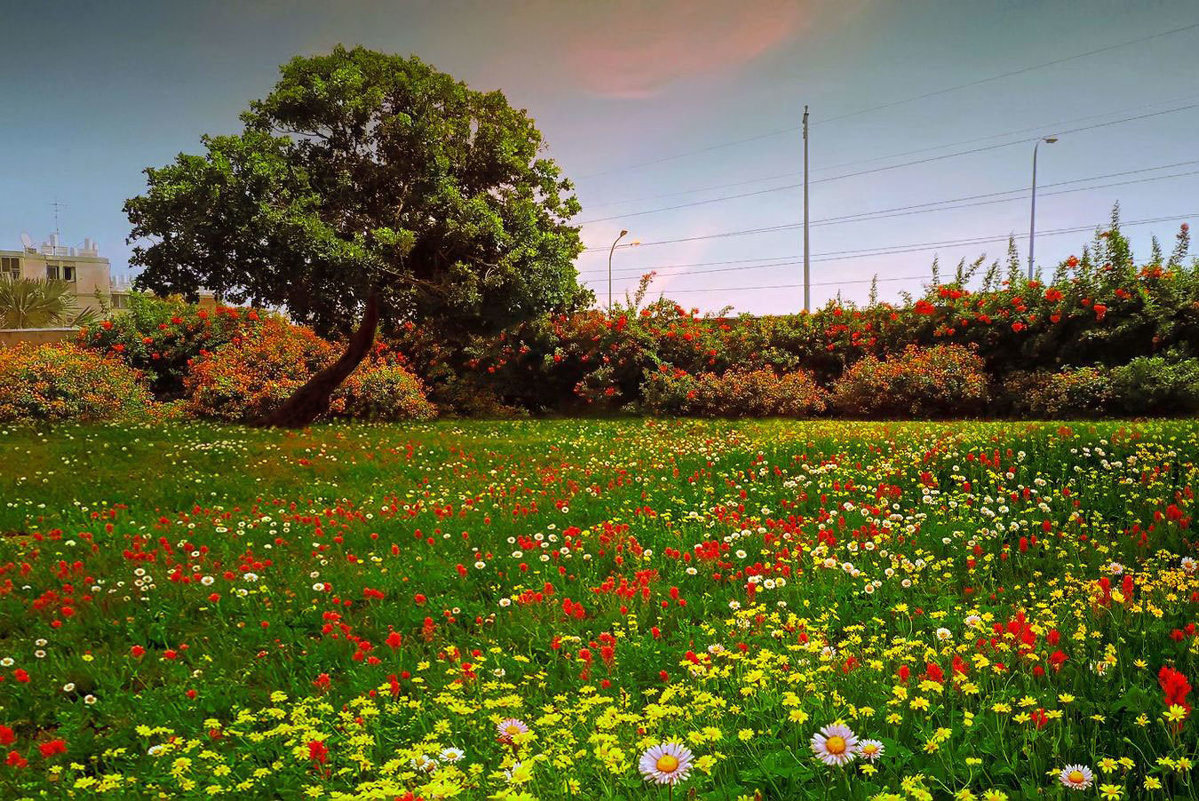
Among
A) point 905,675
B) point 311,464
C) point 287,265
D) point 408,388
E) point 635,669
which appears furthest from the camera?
point 408,388

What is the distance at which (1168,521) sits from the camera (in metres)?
5.65

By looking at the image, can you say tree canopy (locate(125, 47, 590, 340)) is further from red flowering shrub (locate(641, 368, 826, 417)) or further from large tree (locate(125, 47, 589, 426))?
red flowering shrub (locate(641, 368, 826, 417))

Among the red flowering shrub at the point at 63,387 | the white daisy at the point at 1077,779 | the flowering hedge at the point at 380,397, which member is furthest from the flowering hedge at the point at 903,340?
the white daisy at the point at 1077,779

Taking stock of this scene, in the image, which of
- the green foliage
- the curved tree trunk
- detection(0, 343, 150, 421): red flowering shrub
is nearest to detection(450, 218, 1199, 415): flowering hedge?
the green foliage

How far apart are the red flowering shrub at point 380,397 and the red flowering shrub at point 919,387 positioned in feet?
32.2

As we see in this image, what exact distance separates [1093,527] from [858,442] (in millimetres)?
3726

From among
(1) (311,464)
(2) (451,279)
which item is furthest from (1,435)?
(2) (451,279)

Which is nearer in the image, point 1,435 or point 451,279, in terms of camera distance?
point 1,435

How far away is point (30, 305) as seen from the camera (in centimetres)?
3603

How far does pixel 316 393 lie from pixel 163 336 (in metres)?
6.16

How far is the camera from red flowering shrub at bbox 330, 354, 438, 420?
16.4 meters

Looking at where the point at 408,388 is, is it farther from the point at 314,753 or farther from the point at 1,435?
the point at 314,753

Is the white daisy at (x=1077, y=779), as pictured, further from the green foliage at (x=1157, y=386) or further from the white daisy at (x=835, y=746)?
the green foliage at (x=1157, y=386)

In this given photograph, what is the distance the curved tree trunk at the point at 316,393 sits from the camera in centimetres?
1484
